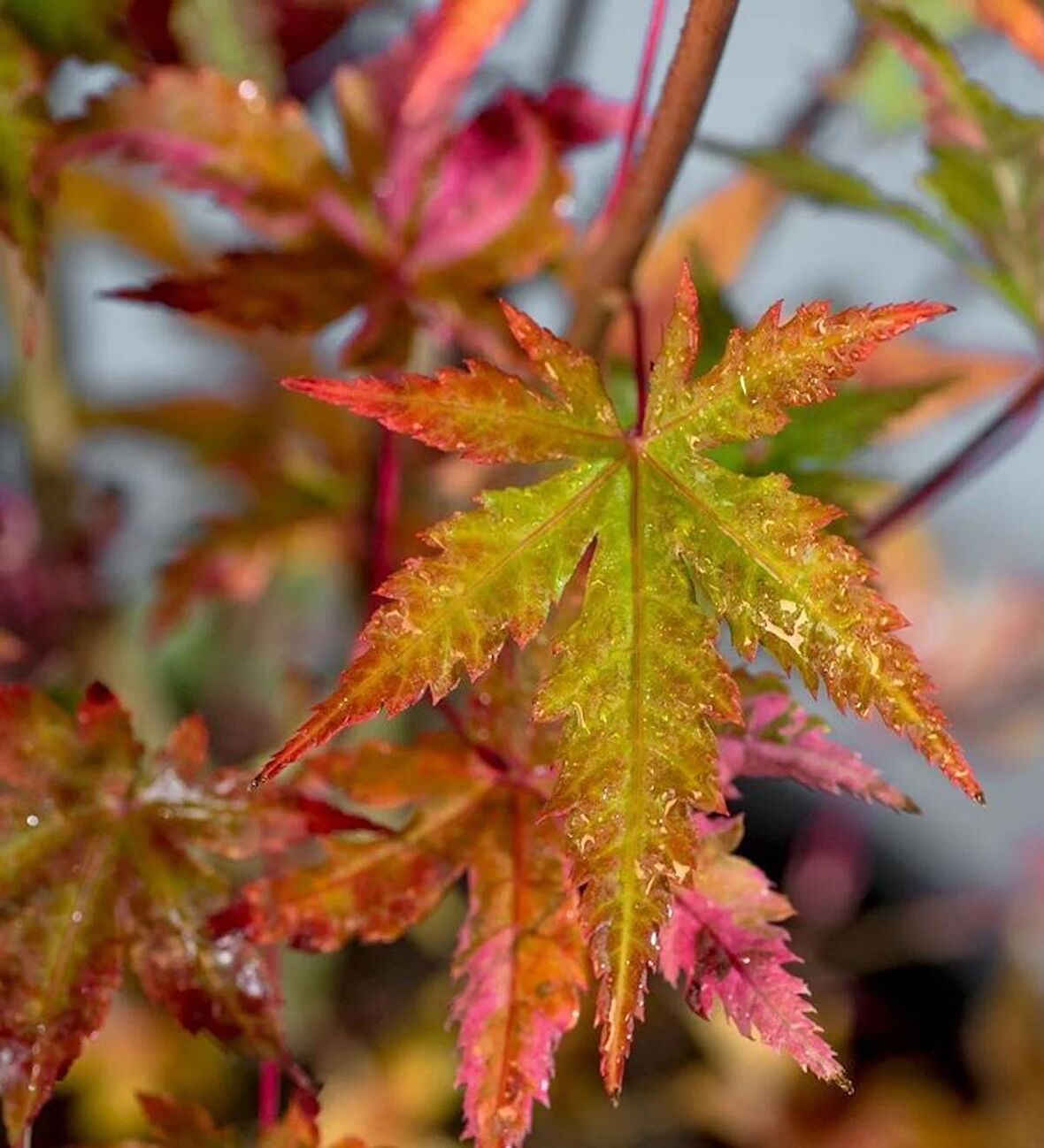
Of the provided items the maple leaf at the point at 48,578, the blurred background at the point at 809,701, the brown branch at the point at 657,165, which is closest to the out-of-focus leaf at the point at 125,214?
the blurred background at the point at 809,701

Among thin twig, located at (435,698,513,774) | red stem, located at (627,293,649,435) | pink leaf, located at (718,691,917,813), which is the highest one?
red stem, located at (627,293,649,435)

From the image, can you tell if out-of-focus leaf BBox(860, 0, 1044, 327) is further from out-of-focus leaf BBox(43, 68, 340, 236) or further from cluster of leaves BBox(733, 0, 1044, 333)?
out-of-focus leaf BBox(43, 68, 340, 236)

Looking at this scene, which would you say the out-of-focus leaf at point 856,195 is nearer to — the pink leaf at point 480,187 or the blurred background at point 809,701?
the pink leaf at point 480,187

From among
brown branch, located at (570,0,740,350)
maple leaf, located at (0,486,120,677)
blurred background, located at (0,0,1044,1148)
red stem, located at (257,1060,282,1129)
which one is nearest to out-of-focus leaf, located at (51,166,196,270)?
blurred background, located at (0,0,1044,1148)

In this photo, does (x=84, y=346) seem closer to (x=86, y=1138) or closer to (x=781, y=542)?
(x=86, y=1138)

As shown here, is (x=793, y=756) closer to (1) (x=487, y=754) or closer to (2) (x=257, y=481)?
(1) (x=487, y=754)

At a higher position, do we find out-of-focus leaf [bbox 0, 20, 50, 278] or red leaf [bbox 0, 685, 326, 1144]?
out-of-focus leaf [bbox 0, 20, 50, 278]
